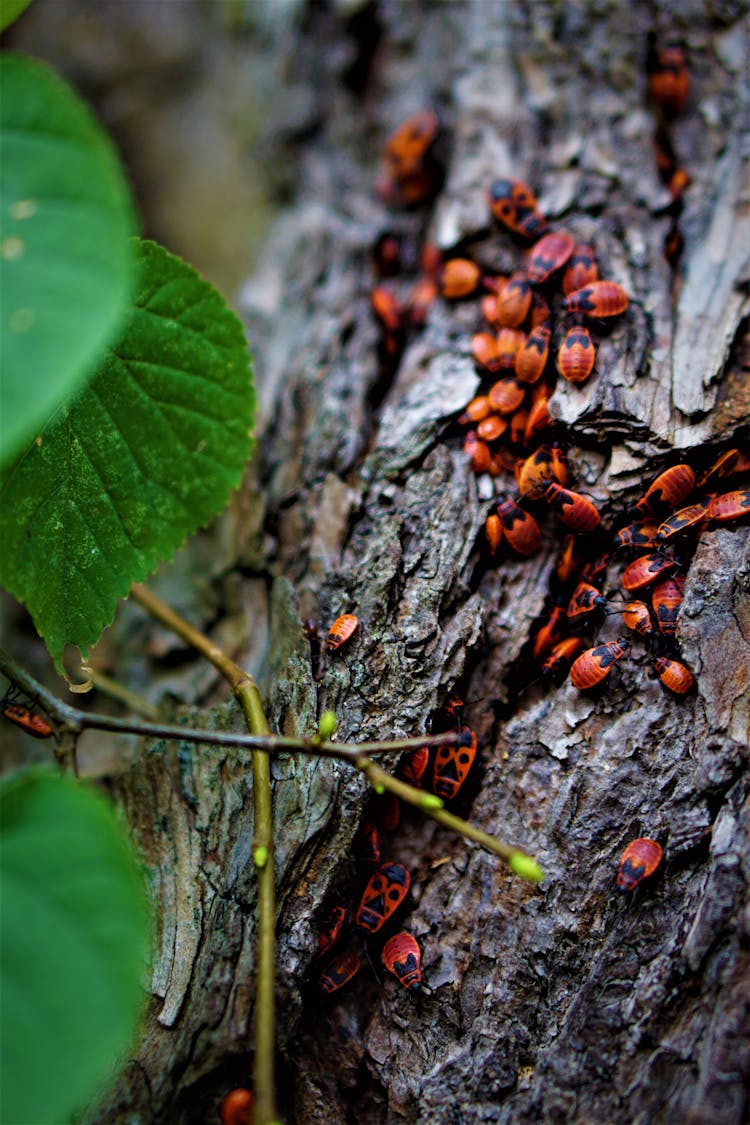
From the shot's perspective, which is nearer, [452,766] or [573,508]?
[452,766]

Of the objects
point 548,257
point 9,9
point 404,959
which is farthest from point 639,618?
point 9,9

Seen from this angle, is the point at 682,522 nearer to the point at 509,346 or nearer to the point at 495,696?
the point at 495,696

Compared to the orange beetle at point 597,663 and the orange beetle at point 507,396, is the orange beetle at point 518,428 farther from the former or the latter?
the orange beetle at point 597,663

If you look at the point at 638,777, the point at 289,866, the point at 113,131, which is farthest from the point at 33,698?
the point at 113,131

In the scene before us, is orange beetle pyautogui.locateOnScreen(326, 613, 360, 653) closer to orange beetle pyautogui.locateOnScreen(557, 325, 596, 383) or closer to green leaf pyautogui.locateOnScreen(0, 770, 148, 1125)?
green leaf pyautogui.locateOnScreen(0, 770, 148, 1125)

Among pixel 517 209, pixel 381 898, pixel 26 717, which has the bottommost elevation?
pixel 381 898

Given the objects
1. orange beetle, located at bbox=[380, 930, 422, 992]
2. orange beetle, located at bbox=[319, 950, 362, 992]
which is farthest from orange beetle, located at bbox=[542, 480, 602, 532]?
orange beetle, located at bbox=[319, 950, 362, 992]

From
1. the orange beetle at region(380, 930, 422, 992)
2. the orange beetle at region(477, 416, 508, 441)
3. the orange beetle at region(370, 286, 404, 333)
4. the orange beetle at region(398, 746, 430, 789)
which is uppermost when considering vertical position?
the orange beetle at region(370, 286, 404, 333)
